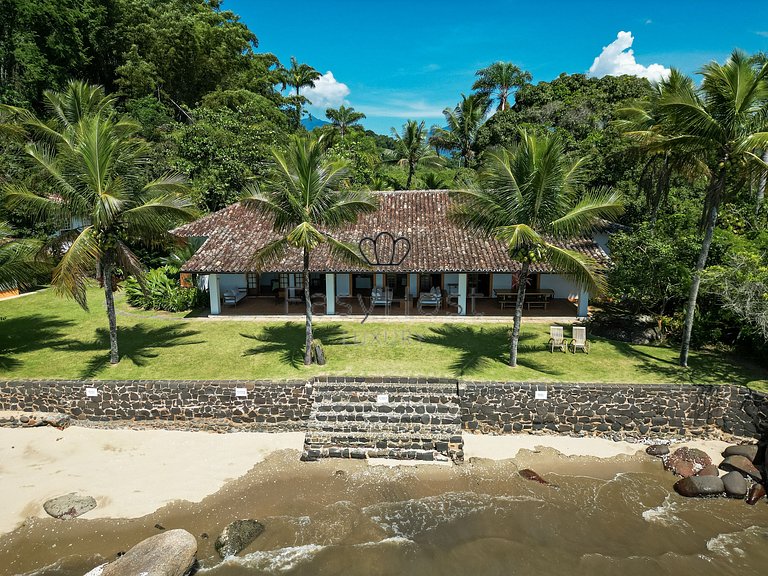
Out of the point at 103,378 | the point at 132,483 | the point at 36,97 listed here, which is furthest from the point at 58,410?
the point at 36,97

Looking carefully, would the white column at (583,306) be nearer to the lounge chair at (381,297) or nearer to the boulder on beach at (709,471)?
the lounge chair at (381,297)

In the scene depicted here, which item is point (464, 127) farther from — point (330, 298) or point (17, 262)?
point (17, 262)

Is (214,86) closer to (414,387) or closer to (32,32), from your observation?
(32,32)

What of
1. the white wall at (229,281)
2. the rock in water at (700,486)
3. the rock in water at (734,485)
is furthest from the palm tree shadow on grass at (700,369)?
the white wall at (229,281)

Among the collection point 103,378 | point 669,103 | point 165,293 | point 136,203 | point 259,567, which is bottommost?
point 259,567

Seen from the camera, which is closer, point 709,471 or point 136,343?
point 709,471

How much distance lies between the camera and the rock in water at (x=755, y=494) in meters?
11.1

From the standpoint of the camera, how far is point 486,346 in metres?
17.1

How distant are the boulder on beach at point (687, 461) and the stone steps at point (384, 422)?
5.44 m

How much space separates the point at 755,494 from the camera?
11234 mm

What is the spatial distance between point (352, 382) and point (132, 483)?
614 cm

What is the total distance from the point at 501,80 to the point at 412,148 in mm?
11770

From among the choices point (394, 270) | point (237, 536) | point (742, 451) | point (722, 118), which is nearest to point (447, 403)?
point (237, 536)

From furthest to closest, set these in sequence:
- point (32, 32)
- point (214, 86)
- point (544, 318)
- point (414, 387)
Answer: point (214, 86), point (32, 32), point (544, 318), point (414, 387)
